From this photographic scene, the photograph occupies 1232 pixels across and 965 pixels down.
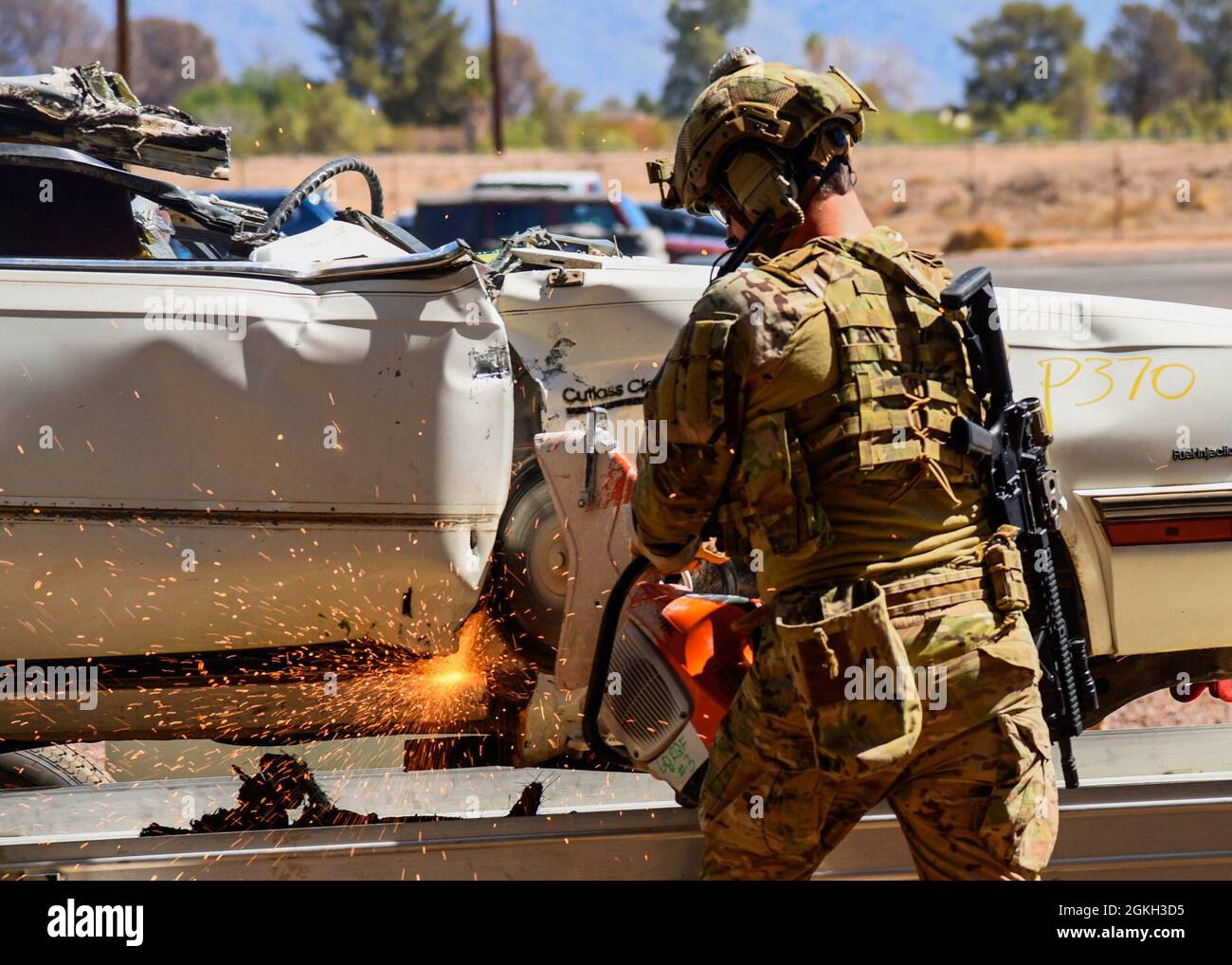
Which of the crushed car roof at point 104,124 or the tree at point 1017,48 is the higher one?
the tree at point 1017,48

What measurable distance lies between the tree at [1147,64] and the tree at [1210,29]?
3.30 ft

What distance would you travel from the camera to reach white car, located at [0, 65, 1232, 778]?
3.11 metres

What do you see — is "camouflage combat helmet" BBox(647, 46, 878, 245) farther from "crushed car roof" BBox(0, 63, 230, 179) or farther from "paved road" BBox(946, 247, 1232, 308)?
"paved road" BBox(946, 247, 1232, 308)

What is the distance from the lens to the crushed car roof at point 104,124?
3.82m

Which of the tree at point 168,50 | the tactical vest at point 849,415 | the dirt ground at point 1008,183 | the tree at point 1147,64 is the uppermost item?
the tree at point 168,50

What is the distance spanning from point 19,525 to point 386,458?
0.81 meters

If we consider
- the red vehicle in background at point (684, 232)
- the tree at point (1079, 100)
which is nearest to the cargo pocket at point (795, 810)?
the red vehicle in background at point (684, 232)

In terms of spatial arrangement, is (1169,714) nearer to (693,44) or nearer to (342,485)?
(342,485)

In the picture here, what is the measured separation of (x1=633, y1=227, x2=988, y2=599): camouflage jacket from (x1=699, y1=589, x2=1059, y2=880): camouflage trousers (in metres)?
0.17

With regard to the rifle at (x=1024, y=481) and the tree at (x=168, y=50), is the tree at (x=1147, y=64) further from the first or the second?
the rifle at (x=1024, y=481)

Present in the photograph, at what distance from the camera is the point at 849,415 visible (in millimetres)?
2492

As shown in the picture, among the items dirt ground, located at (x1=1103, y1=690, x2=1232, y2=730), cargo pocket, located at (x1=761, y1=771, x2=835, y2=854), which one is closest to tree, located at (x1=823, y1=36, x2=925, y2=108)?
dirt ground, located at (x1=1103, y1=690, x2=1232, y2=730)

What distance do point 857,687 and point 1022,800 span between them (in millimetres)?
362

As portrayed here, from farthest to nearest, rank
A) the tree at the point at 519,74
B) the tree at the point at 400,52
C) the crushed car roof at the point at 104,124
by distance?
the tree at the point at 519,74 < the tree at the point at 400,52 < the crushed car roof at the point at 104,124
